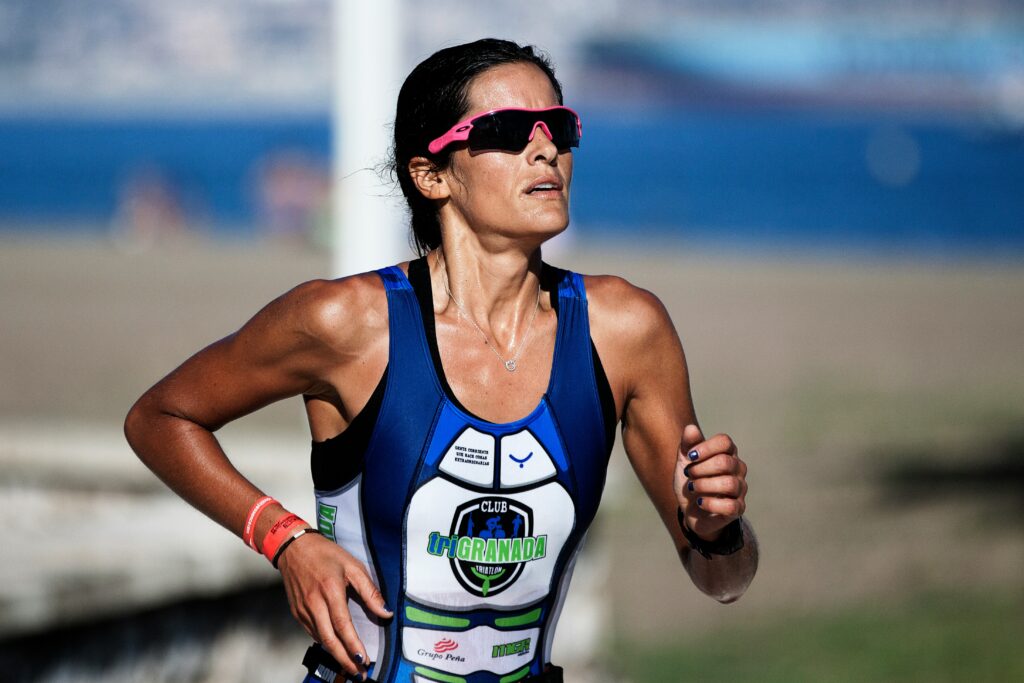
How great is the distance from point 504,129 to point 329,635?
1131 millimetres

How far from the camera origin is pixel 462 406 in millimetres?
2771

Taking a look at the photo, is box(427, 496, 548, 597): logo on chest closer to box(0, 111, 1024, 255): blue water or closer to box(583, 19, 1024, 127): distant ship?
box(0, 111, 1024, 255): blue water

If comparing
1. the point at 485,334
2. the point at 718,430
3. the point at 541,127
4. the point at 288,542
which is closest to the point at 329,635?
the point at 288,542

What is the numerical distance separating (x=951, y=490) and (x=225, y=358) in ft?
27.7

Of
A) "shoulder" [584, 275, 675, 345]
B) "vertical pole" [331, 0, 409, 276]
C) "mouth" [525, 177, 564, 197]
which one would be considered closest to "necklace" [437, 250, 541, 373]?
"shoulder" [584, 275, 675, 345]

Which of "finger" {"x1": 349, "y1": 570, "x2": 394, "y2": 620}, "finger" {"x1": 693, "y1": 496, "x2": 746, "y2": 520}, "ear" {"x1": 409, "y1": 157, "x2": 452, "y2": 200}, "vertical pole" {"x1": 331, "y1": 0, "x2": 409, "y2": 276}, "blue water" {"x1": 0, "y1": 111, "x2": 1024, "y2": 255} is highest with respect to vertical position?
"blue water" {"x1": 0, "y1": 111, "x2": 1024, "y2": 255}

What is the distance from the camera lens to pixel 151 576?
4504 mm

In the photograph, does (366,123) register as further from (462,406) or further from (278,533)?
(278,533)

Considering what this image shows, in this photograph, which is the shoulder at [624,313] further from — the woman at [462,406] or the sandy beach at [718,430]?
the sandy beach at [718,430]

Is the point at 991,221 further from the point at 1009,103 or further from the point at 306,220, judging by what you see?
the point at 306,220

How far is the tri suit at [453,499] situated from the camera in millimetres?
2742

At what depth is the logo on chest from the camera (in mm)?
2762

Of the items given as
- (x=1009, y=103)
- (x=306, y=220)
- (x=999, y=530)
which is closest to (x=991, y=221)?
(x=1009, y=103)

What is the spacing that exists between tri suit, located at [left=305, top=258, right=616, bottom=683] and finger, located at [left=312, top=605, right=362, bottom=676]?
223 mm
